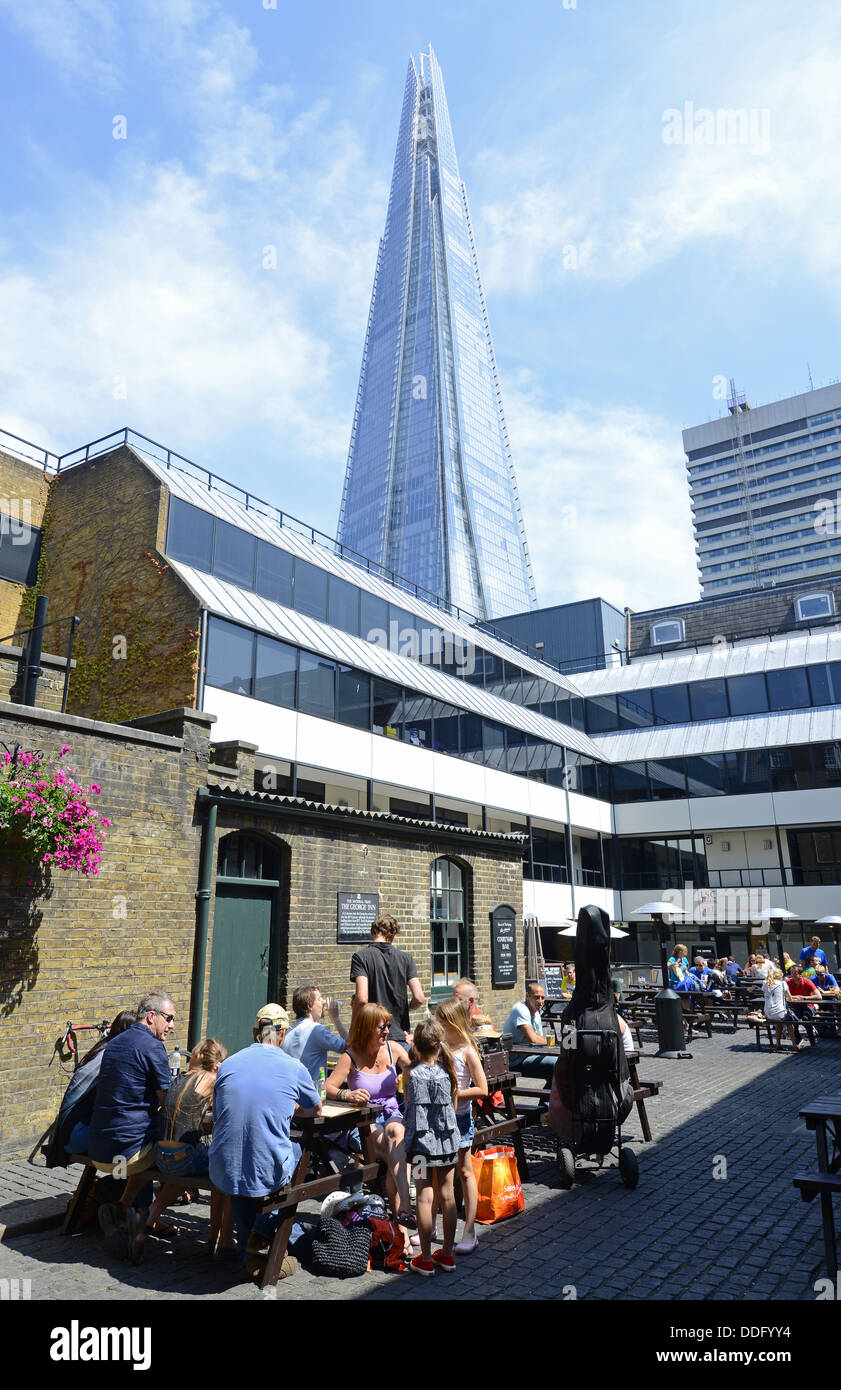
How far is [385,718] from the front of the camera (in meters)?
20.5

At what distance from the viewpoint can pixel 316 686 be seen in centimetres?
1820

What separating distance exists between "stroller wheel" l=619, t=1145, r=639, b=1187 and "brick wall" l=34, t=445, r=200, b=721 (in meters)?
10.9

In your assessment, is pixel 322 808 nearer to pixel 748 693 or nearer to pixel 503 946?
pixel 503 946

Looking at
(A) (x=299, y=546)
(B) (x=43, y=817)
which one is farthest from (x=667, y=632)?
(B) (x=43, y=817)

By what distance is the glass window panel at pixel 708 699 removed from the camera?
104ft

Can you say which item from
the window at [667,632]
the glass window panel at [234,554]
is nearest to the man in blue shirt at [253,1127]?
the glass window panel at [234,554]

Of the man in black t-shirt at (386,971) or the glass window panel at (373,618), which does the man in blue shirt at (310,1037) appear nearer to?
the man in black t-shirt at (386,971)

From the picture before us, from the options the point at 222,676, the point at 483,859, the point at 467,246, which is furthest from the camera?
the point at 467,246

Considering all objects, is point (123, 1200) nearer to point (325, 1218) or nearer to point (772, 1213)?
point (325, 1218)

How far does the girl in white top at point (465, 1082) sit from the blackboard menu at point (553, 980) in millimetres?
13916

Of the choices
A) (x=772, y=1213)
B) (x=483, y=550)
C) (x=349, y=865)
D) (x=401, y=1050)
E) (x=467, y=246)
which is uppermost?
(x=467, y=246)

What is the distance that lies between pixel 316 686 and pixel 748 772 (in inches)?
715
